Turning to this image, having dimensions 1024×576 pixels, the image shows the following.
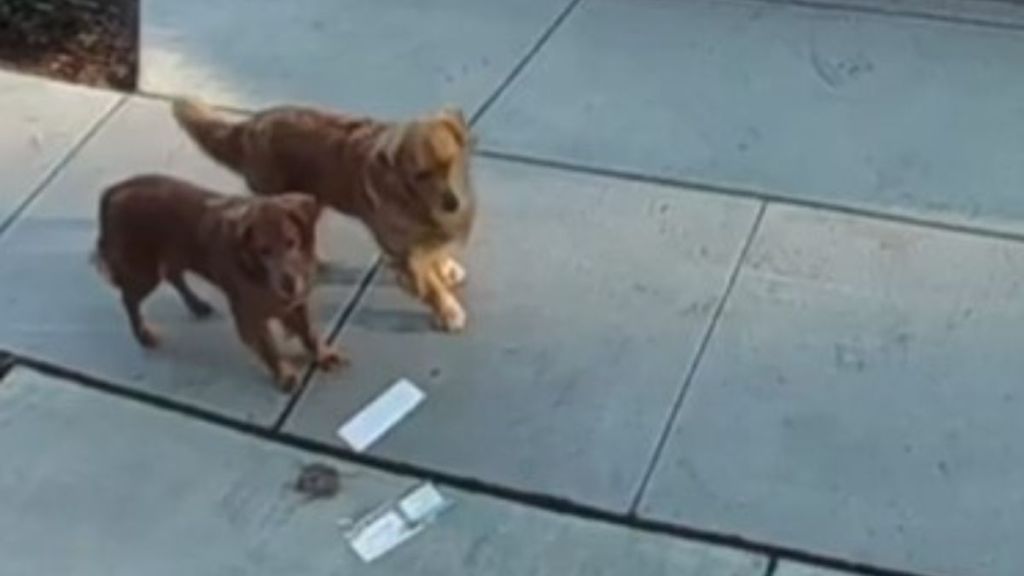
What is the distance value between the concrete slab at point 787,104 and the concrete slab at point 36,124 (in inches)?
40.1

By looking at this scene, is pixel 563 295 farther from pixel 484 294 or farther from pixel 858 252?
pixel 858 252

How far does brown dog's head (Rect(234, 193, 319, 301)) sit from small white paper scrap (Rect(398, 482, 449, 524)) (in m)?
0.45

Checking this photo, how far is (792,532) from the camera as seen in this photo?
12.0 ft

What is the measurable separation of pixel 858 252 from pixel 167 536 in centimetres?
169

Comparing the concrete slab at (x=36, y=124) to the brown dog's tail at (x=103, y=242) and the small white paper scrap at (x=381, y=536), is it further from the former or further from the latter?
the small white paper scrap at (x=381, y=536)

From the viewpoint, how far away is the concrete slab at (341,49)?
5.07 metres

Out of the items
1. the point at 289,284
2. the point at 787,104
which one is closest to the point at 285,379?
the point at 289,284

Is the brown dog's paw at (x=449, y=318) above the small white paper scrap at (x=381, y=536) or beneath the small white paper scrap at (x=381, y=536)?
above

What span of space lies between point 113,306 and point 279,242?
0.72 meters

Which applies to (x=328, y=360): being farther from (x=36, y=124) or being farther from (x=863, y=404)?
(x=36, y=124)

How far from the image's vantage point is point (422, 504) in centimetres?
377

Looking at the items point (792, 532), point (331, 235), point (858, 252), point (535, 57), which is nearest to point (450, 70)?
point (535, 57)

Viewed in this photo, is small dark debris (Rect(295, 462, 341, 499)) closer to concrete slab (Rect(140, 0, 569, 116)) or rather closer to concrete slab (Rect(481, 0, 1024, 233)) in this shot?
concrete slab (Rect(481, 0, 1024, 233))

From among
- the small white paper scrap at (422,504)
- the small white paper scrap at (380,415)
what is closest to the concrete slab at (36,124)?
the small white paper scrap at (380,415)
